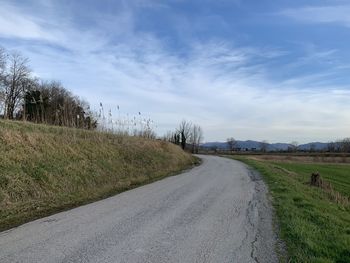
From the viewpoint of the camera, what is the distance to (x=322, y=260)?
6.52 metres

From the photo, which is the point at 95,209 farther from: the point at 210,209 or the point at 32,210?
the point at 210,209

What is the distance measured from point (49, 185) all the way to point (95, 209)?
10.4ft

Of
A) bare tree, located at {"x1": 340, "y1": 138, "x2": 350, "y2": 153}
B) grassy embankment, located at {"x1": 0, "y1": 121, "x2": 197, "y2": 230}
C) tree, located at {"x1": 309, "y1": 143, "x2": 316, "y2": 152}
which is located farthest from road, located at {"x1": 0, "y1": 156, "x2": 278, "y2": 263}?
bare tree, located at {"x1": 340, "y1": 138, "x2": 350, "y2": 153}

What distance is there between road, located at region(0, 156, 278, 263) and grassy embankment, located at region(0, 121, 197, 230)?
1220 millimetres

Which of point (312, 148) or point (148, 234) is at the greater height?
point (312, 148)

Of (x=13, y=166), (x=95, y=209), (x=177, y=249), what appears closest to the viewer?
(x=177, y=249)

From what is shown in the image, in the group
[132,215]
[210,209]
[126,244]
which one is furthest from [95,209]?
[126,244]

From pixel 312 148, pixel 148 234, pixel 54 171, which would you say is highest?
pixel 312 148

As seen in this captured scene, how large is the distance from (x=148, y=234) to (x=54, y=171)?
7794 millimetres

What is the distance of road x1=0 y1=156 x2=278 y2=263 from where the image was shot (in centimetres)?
672

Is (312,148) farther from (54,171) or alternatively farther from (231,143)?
(54,171)

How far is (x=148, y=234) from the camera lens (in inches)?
324

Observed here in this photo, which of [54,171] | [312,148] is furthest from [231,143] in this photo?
[54,171]

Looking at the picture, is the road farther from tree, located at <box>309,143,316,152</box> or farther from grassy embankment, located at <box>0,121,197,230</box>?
tree, located at <box>309,143,316,152</box>
